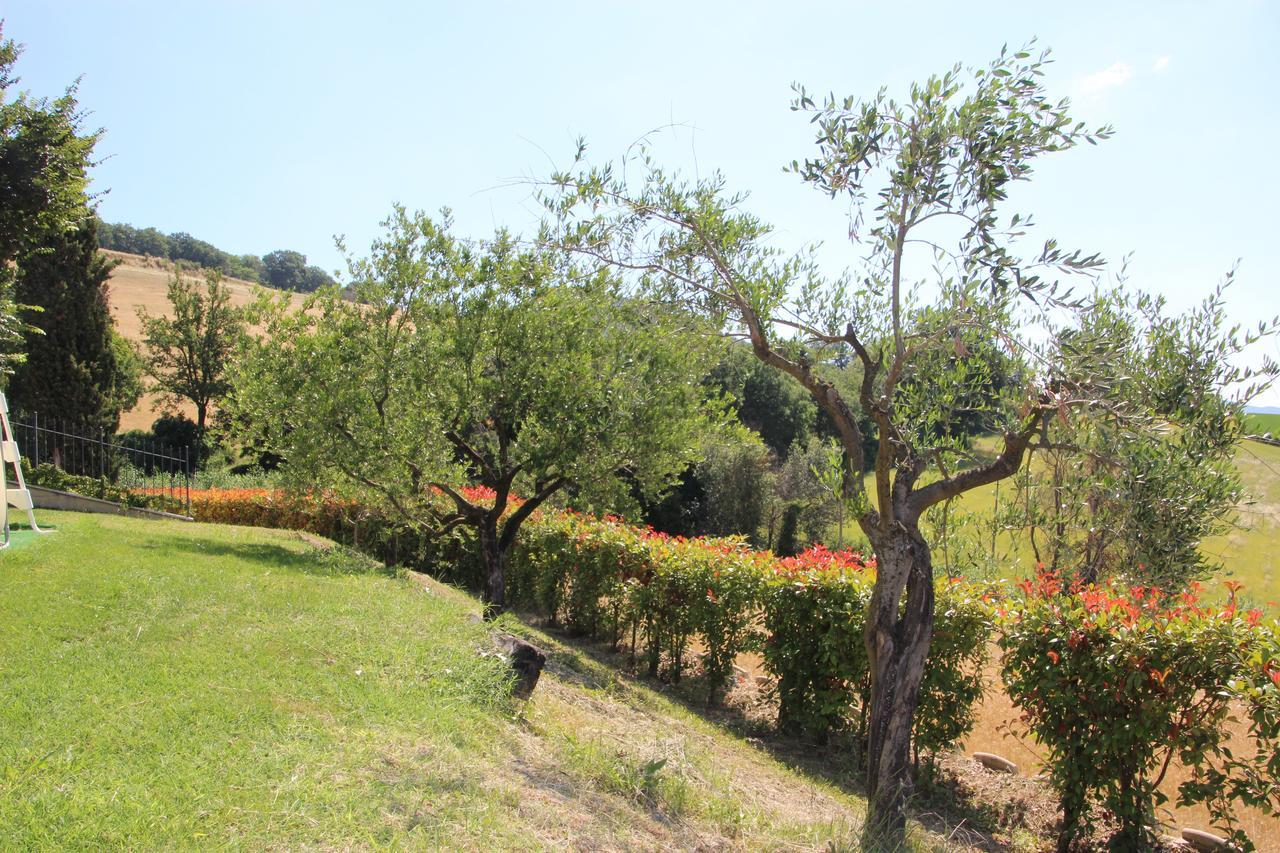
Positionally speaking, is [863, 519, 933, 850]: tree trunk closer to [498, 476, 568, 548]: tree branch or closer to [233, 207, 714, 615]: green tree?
[233, 207, 714, 615]: green tree

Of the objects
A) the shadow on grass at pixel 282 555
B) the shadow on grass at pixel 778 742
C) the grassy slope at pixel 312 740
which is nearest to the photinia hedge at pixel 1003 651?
the shadow on grass at pixel 778 742

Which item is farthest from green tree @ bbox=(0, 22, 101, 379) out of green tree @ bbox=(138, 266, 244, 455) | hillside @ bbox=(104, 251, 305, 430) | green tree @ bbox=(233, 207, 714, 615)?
hillside @ bbox=(104, 251, 305, 430)

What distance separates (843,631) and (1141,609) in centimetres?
302

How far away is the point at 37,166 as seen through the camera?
30.8 ft

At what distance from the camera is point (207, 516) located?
731 inches

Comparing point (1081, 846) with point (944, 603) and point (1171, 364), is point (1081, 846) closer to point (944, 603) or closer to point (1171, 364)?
point (944, 603)

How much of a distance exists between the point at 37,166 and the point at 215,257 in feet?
284

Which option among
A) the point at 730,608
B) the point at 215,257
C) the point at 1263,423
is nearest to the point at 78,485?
the point at 730,608

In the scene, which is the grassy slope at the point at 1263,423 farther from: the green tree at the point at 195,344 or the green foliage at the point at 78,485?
the green tree at the point at 195,344

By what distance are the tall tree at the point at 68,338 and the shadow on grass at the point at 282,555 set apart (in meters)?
15.8

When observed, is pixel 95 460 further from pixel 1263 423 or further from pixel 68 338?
pixel 1263 423

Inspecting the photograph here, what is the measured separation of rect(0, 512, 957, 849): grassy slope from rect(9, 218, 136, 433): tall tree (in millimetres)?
18669

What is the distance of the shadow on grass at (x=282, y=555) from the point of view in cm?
1016

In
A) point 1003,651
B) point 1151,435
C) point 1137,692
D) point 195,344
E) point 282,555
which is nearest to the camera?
point 1151,435
